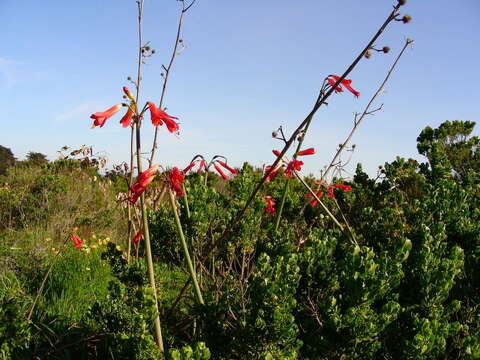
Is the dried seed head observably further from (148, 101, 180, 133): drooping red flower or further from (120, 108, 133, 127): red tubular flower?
(120, 108, 133, 127): red tubular flower

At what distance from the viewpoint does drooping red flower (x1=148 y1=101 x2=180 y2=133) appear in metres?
1.49

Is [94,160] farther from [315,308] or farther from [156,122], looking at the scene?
[315,308]

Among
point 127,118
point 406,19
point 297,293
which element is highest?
point 406,19

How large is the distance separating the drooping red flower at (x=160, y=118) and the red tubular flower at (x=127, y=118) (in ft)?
0.23

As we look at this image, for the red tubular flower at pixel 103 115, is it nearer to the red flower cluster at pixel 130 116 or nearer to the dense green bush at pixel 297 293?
the red flower cluster at pixel 130 116

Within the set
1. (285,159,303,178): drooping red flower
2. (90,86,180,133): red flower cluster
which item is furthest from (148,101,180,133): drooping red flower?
(285,159,303,178): drooping red flower

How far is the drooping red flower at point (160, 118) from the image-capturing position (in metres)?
1.49

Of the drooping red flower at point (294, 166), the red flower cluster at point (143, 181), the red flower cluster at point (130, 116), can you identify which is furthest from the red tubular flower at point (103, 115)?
the drooping red flower at point (294, 166)

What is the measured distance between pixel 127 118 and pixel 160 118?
0.38ft

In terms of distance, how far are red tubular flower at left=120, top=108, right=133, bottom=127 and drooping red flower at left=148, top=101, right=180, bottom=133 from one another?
0.07m

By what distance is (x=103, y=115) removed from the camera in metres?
1.49

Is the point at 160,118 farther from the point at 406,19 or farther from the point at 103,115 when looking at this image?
the point at 406,19

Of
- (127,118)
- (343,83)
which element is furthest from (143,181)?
(343,83)

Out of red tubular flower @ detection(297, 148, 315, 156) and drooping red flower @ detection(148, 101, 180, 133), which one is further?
red tubular flower @ detection(297, 148, 315, 156)
